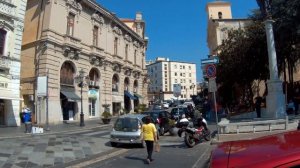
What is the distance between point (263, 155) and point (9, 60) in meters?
27.4

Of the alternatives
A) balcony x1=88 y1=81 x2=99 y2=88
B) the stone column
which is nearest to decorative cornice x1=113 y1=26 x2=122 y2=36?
balcony x1=88 y1=81 x2=99 y2=88

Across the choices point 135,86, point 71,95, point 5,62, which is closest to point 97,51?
point 71,95

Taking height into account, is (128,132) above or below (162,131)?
above

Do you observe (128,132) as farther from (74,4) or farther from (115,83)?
(115,83)

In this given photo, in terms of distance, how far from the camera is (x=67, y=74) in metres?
38.0

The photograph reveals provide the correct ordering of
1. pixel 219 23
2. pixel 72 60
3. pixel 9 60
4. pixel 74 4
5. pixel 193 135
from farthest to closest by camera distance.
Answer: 1. pixel 219 23
2. pixel 74 4
3. pixel 72 60
4. pixel 9 60
5. pixel 193 135

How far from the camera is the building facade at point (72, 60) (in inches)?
1339

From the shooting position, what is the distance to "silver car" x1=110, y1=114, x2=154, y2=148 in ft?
56.0

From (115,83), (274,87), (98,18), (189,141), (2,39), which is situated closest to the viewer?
(189,141)

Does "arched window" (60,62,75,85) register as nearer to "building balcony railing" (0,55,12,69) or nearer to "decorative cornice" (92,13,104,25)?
"decorative cornice" (92,13,104,25)

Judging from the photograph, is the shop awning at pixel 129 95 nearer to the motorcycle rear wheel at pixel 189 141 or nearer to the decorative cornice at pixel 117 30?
the decorative cornice at pixel 117 30

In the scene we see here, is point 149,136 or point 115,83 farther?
point 115,83

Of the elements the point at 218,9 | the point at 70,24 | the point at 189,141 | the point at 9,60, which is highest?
the point at 218,9

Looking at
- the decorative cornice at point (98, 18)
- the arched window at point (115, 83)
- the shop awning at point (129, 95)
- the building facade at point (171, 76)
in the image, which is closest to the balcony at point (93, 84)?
the arched window at point (115, 83)
